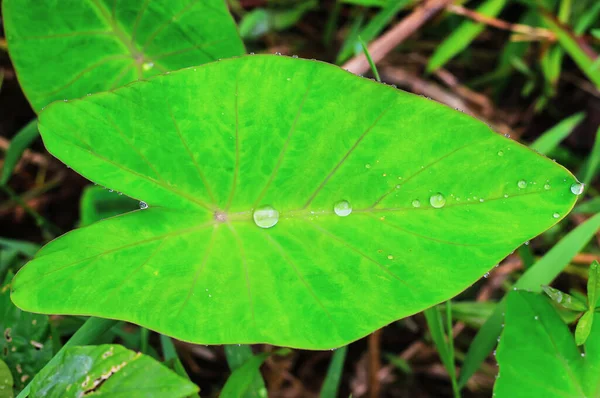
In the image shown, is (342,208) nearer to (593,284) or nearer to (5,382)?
(593,284)

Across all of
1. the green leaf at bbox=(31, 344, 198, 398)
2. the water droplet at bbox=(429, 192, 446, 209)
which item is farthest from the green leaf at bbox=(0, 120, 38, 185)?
the water droplet at bbox=(429, 192, 446, 209)

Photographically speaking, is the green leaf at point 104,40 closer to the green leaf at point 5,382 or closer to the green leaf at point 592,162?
the green leaf at point 5,382

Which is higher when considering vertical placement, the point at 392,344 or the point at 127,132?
the point at 127,132

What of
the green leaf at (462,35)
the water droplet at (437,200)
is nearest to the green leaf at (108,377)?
the water droplet at (437,200)

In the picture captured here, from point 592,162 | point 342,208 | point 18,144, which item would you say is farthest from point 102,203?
point 592,162

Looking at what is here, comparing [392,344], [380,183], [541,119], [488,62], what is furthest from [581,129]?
[380,183]

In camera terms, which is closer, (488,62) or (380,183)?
(380,183)

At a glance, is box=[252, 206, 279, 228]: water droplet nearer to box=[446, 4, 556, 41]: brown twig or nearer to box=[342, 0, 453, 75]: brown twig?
box=[342, 0, 453, 75]: brown twig

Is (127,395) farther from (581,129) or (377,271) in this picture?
(581,129)
